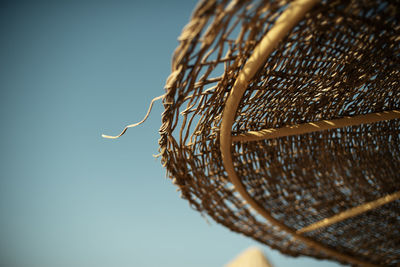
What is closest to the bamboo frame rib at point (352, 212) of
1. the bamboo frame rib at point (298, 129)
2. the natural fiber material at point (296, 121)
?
the natural fiber material at point (296, 121)

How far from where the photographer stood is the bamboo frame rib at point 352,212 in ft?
2.41

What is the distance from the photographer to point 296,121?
0.73m

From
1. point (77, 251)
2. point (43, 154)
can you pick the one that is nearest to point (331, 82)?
point (43, 154)

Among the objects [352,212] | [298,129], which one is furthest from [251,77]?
[352,212]

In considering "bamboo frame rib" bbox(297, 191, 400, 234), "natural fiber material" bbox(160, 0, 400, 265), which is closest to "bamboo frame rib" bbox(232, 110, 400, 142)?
"natural fiber material" bbox(160, 0, 400, 265)

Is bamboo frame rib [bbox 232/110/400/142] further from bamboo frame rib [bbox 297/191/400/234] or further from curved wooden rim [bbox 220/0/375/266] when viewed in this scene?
bamboo frame rib [bbox 297/191/400/234]

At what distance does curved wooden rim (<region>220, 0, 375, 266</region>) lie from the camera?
0.35 m

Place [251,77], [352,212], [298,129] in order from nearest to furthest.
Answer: [251,77] < [298,129] < [352,212]

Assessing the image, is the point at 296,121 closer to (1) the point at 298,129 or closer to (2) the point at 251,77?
(1) the point at 298,129

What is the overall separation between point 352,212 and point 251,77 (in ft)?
2.12

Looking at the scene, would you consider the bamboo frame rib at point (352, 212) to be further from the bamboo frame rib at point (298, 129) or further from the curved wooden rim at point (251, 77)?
the bamboo frame rib at point (298, 129)

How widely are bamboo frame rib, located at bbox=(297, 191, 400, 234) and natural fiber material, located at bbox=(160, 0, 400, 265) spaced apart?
4cm

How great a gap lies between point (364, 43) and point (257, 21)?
29cm

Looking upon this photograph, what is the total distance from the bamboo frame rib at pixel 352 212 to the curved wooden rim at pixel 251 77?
0.25ft
